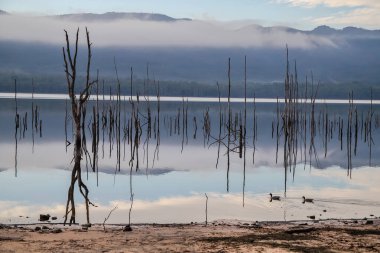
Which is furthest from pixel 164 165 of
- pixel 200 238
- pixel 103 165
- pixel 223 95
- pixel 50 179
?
pixel 223 95

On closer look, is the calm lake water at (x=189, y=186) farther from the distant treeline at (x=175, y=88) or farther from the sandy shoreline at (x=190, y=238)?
the distant treeline at (x=175, y=88)

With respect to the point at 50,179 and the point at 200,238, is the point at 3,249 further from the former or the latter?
the point at 50,179

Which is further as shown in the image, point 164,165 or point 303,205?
point 164,165

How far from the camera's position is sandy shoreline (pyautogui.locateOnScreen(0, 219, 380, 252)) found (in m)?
7.27

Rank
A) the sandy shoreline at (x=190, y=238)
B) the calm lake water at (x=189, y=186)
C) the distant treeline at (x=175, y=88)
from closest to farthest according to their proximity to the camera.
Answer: the sandy shoreline at (x=190, y=238), the calm lake water at (x=189, y=186), the distant treeline at (x=175, y=88)

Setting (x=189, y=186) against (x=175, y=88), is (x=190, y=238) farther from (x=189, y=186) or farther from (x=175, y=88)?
(x=175, y=88)

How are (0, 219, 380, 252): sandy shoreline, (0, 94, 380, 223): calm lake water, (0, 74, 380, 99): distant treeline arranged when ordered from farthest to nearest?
1. (0, 74, 380, 99): distant treeline
2. (0, 94, 380, 223): calm lake water
3. (0, 219, 380, 252): sandy shoreline

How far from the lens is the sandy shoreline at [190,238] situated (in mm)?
7270

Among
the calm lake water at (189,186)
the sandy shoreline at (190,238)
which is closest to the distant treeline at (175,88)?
the calm lake water at (189,186)

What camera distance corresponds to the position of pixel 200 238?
8023mm

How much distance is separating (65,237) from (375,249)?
388 cm

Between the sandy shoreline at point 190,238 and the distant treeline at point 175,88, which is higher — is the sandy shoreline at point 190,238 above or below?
below

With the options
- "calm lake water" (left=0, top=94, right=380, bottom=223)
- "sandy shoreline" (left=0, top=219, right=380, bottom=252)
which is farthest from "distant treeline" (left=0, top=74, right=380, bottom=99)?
"sandy shoreline" (left=0, top=219, right=380, bottom=252)

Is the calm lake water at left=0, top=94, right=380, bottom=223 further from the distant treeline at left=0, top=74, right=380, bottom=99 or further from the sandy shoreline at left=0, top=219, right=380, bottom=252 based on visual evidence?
the distant treeline at left=0, top=74, right=380, bottom=99
